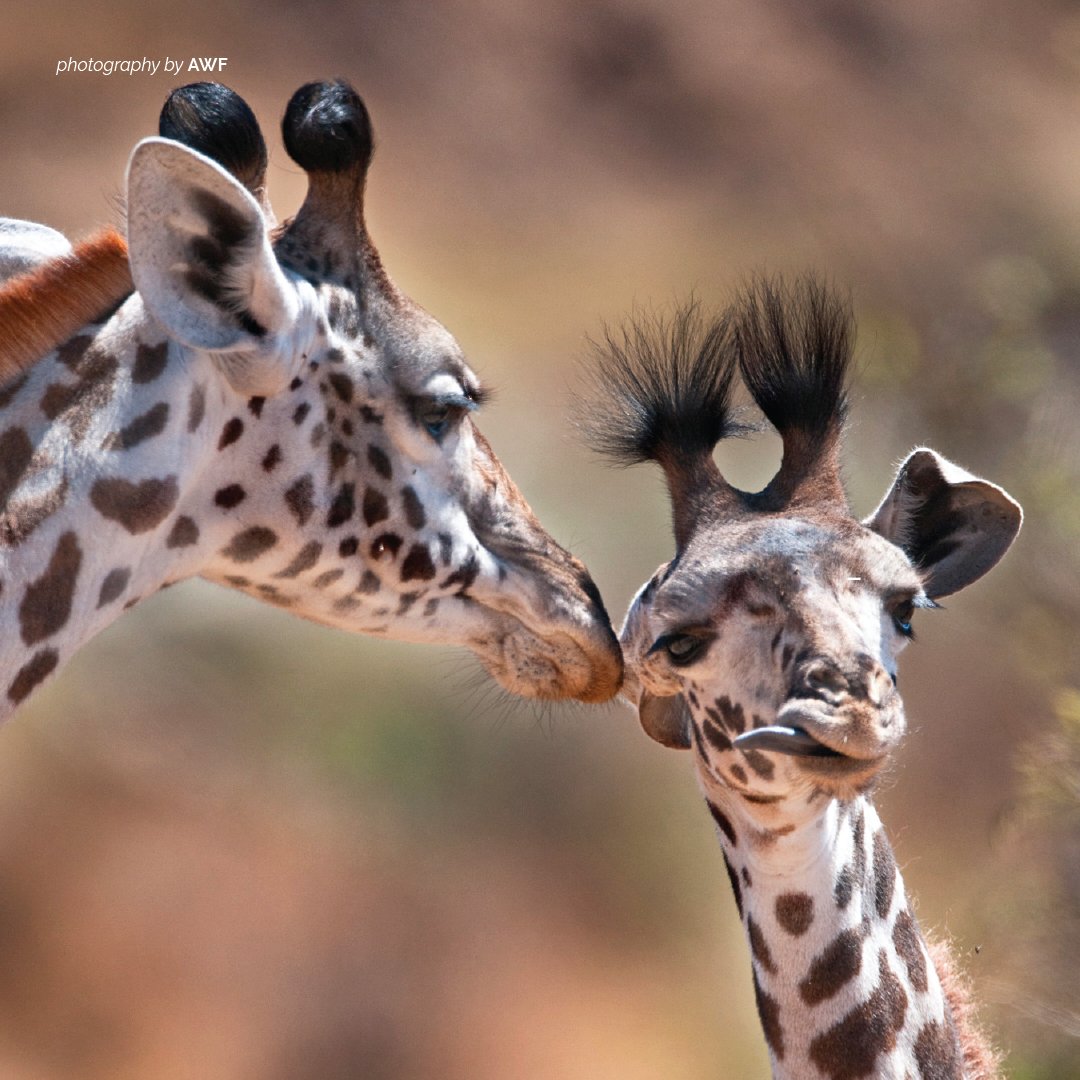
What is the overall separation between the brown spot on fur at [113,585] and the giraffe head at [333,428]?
0.14 m

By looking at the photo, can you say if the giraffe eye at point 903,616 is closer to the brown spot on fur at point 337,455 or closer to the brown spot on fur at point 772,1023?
the brown spot on fur at point 772,1023

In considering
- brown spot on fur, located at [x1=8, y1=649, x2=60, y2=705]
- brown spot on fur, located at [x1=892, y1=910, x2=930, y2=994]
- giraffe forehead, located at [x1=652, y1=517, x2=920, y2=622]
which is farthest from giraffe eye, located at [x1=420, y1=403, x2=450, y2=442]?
brown spot on fur, located at [x1=892, y1=910, x2=930, y2=994]

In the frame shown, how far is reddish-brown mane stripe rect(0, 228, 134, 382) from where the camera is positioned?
271 centimetres

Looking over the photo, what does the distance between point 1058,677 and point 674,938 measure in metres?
2.82

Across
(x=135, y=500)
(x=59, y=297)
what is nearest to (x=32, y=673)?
(x=135, y=500)

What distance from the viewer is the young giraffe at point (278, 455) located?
2.64m

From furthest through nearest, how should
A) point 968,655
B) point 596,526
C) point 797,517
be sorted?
1. point 968,655
2. point 596,526
3. point 797,517

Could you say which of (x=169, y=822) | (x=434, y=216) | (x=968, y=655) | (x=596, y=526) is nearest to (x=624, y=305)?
(x=434, y=216)

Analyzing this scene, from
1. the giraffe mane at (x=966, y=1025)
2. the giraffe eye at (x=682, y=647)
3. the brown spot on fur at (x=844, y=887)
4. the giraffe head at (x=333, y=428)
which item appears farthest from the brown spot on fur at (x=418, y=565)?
the giraffe mane at (x=966, y=1025)

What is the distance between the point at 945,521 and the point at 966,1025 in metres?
1.25

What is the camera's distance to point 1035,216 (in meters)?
13.2

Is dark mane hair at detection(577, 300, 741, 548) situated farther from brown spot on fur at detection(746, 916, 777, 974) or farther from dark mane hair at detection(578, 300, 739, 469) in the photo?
brown spot on fur at detection(746, 916, 777, 974)

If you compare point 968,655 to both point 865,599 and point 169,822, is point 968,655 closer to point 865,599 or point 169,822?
point 169,822

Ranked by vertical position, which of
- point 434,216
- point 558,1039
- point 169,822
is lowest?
point 558,1039
